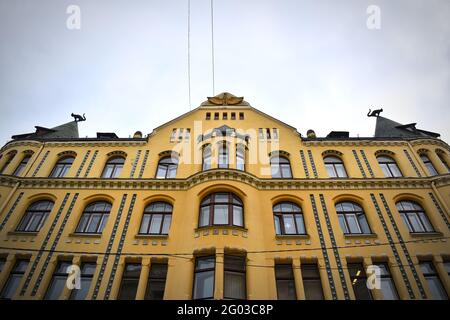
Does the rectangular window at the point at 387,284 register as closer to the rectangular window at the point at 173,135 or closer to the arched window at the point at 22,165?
the rectangular window at the point at 173,135

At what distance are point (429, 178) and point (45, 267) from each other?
20790mm

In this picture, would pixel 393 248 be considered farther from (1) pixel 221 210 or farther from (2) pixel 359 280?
(1) pixel 221 210

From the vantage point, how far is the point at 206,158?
19.2 metres

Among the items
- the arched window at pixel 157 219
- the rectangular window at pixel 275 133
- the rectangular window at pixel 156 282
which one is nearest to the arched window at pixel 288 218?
the rectangular window at pixel 275 133

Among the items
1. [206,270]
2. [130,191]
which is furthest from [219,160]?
[206,270]

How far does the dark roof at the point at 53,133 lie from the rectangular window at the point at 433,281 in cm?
2372

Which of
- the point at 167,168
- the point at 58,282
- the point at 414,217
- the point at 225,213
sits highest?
the point at 167,168

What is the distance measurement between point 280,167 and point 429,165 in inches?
367

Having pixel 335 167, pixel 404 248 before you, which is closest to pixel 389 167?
pixel 335 167

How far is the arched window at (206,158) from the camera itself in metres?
18.6

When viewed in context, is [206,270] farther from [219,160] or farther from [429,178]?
[429,178]
